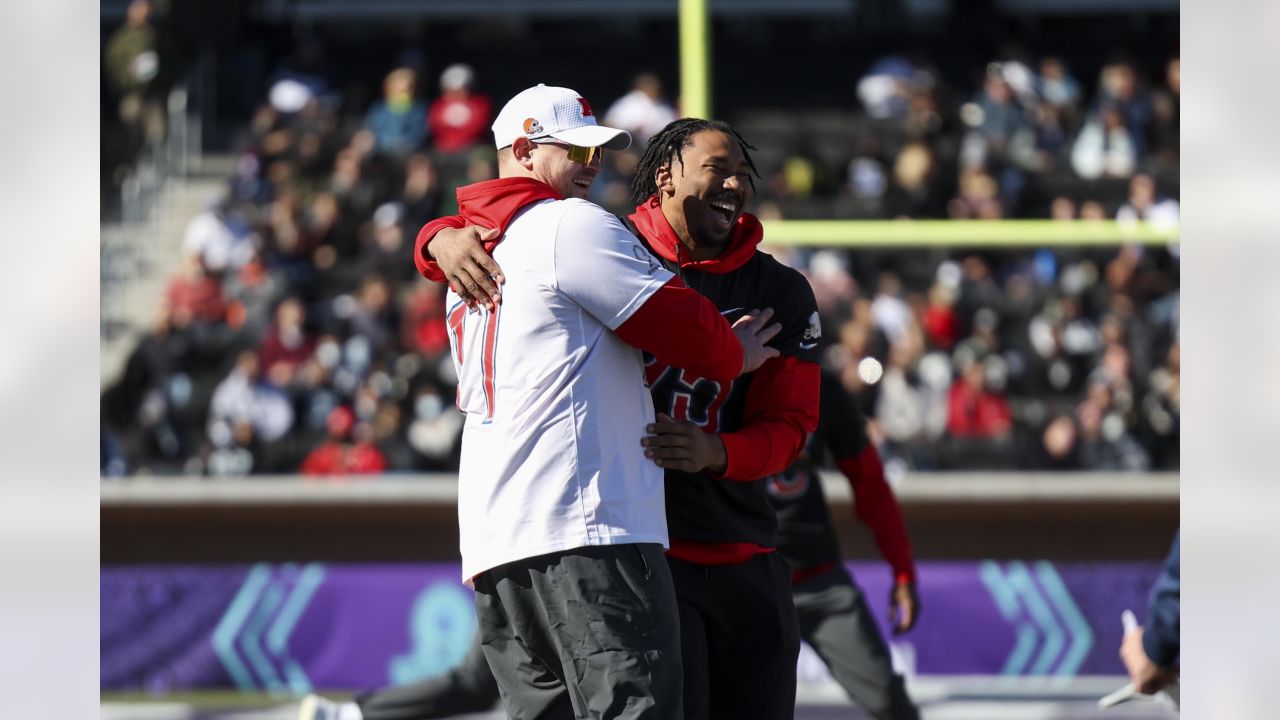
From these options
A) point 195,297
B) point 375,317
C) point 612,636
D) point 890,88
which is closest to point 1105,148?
point 890,88

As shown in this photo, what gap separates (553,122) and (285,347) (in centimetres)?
770

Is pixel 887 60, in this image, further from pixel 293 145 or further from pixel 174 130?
pixel 174 130

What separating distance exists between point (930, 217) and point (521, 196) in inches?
325

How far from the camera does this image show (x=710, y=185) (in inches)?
114

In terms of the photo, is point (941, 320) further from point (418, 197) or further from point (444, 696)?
point (444, 696)

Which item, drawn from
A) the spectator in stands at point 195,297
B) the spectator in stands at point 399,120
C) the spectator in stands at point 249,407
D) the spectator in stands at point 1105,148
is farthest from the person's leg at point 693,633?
the spectator in stands at point 1105,148

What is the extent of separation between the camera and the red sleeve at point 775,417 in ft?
9.14

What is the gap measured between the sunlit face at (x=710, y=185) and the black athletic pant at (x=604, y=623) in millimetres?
645

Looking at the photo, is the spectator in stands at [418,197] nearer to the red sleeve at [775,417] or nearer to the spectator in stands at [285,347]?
the spectator in stands at [285,347]

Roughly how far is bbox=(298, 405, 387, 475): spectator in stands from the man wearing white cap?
22.1 feet

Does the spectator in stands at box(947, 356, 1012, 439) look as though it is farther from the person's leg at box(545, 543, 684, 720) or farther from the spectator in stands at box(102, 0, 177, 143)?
the person's leg at box(545, 543, 684, 720)

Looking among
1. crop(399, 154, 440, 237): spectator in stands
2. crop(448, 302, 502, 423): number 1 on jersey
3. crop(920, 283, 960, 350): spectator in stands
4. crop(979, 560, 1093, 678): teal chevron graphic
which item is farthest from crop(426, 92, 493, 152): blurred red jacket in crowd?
crop(448, 302, 502, 423): number 1 on jersey

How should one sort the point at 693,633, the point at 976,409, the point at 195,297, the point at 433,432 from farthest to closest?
the point at 195,297 < the point at 976,409 < the point at 433,432 < the point at 693,633
